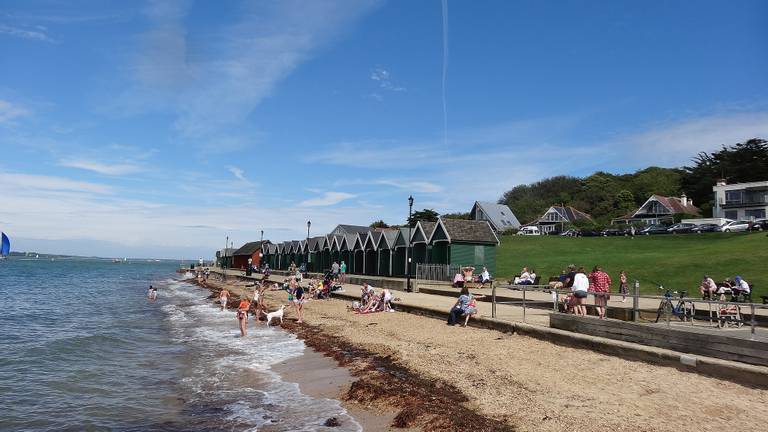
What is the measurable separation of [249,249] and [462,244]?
190 feet

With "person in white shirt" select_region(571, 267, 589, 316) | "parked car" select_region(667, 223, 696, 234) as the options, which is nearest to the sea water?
"person in white shirt" select_region(571, 267, 589, 316)

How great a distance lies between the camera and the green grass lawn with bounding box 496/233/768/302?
2847 cm

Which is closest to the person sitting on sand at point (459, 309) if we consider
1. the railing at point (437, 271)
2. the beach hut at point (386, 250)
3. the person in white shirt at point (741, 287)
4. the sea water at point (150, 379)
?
the sea water at point (150, 379)

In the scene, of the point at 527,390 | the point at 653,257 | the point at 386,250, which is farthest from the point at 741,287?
the point at 386,250

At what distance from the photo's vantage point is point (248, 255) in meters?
85.2

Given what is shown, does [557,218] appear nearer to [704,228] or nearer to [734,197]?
[734,197]

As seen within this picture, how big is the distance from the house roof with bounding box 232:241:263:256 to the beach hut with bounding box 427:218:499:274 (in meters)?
52.0

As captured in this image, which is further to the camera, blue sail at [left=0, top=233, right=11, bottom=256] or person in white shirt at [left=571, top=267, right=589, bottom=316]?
blue sail at [left=0, top=233, right=11, bottom=256]

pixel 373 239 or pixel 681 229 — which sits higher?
pixel 681 229

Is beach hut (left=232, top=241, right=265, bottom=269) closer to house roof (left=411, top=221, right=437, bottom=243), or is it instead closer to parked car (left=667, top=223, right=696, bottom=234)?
house roof (left=411, top=221, right=437, bottom=243)

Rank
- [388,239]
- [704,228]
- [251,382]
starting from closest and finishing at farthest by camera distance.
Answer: [251,382], [388,239], [704,228]

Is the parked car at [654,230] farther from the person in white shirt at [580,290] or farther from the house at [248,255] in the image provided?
the house at [248,255]

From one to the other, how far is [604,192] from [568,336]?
100.0 m

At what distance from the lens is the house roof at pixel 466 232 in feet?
115
